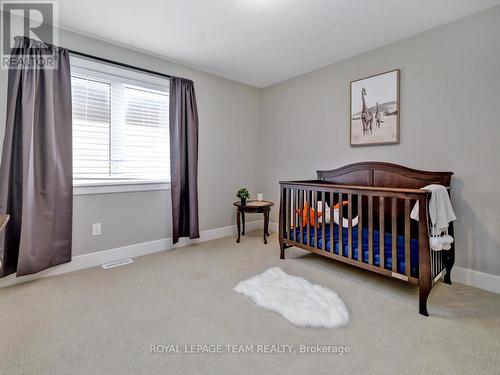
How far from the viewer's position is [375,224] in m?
2.71

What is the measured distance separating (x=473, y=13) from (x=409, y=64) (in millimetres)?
520

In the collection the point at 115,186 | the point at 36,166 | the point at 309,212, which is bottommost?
the point at 309,212

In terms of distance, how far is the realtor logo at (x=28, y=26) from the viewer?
1984mm

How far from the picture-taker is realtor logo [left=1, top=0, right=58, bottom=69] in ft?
6.51

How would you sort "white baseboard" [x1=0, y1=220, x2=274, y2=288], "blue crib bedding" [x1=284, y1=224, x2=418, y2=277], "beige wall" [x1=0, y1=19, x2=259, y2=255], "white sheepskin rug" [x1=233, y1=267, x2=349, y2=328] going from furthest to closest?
"beige wall" [x1=0, y1=19, x2=259, y2=255]
"white baseboard" [x1=0, y1=220, x2=274, y2=288]
"blue crib bedding" [x1=284, y1=224, x2=418, y2=277]
"white sheepskin rug" [x1=233, y1=267, x2=349, y2=328]

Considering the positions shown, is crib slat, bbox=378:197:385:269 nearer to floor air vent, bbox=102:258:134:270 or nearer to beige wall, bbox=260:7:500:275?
beige wall, bbox=260:7:500:275

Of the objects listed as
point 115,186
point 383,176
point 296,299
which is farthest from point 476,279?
point 115,186

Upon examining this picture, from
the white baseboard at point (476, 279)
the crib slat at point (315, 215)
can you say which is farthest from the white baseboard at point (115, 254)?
the white baseboard at point (476, 279)

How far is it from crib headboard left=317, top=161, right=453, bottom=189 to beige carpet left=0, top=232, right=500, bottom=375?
91 centimetres

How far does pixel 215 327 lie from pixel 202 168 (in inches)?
84.6

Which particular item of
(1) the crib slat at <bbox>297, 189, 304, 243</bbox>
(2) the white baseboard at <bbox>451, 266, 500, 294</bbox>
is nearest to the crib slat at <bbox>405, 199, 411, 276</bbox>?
(2) the white baseboard at <bbox>451, 266, 500, 294</bbox>

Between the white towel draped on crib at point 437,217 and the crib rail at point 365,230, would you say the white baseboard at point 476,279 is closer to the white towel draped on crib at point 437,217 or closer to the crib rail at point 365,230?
the crib rail at point 365,230

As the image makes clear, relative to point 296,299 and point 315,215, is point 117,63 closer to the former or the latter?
point 315,215

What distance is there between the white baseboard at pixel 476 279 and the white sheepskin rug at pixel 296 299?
119 centimetres
